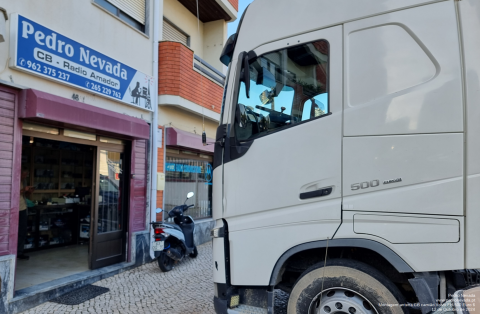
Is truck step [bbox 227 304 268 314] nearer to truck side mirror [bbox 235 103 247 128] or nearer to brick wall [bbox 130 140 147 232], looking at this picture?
truck side mirror [bbox 235 103 247 128]

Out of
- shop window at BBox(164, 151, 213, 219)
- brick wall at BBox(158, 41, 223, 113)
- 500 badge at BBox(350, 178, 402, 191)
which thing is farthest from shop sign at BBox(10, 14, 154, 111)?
500 badge at BBox(350, 178, 402, 191)

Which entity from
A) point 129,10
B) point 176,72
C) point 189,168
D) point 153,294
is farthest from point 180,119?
point 153,294

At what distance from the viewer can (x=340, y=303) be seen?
2.75 m

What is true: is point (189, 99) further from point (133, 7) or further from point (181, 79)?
point (133, 7)

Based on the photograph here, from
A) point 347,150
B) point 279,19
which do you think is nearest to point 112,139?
point 279,19

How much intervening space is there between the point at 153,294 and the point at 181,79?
4.53 metres

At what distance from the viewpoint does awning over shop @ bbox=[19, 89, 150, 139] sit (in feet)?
15.6

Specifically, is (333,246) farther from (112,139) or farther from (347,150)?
(112,139)

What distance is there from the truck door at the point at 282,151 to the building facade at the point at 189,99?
4.42m

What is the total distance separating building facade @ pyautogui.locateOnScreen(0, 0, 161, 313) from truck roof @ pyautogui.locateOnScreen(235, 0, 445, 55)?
306 centimetres

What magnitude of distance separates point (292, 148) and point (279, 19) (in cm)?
126

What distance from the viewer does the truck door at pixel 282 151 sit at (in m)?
2.90

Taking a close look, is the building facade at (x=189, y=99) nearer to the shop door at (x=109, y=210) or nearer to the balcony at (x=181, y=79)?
the balcony at (x=181, y=79)

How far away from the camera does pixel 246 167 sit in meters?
3.27
